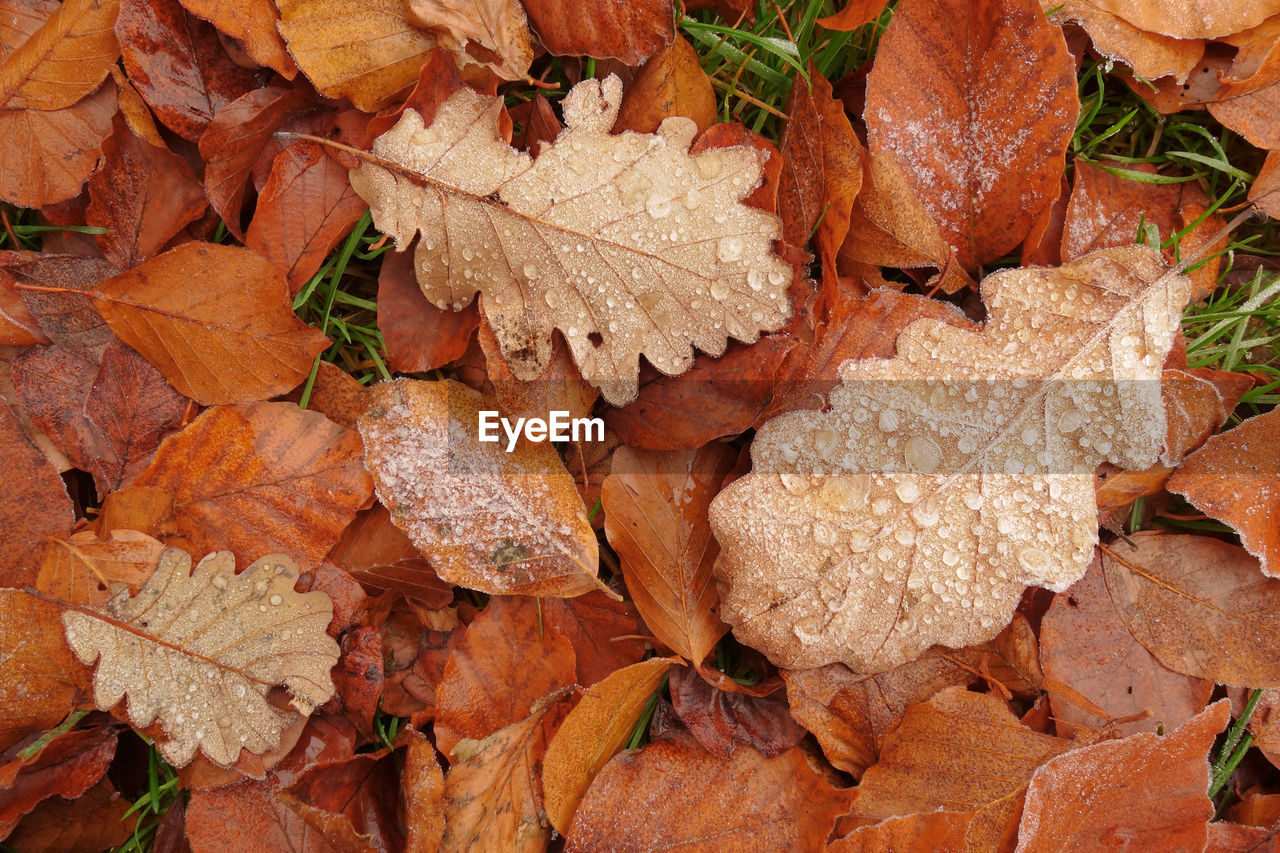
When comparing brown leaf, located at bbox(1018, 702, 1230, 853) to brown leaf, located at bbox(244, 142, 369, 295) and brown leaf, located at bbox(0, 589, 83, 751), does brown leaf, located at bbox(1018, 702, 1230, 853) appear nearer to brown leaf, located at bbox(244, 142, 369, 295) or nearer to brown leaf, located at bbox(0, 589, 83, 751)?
brown leaf, located at bbox(244, 142, 369, 295)

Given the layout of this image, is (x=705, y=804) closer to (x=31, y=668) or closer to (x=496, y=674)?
(x=496, y=674)

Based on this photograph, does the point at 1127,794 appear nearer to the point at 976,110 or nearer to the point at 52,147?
the point at 976,110

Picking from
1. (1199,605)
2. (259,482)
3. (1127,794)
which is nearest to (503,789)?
(259,482)

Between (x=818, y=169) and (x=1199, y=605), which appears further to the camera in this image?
(x=1199, y=605)

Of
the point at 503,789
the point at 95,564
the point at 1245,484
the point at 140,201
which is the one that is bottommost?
the point at 503,789

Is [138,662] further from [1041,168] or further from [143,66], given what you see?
[1041,168]

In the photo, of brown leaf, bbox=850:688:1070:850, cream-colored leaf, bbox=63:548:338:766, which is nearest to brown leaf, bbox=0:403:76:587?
cream-colored leaf, bbox=63:548:338:766

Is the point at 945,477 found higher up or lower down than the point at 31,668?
higher up
